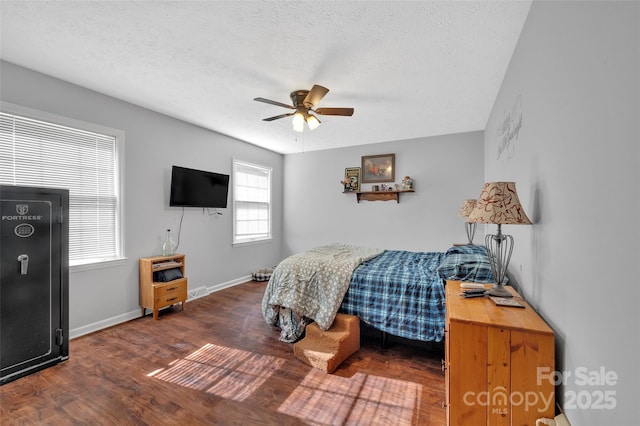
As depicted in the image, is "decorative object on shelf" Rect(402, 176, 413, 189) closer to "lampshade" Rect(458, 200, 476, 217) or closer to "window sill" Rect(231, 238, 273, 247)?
"lampshade" Rect(458, 200, 476, 217)

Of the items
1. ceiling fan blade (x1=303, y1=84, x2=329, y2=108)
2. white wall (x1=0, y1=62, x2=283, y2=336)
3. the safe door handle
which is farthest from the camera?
white wall (x1=0, y1=62, x2=283, y2=336)

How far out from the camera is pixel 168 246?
3.61 meters

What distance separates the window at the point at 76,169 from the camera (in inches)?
96.7

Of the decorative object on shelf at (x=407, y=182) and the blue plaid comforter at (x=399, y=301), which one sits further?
the decorative object on shelf at (x=407, y=182)

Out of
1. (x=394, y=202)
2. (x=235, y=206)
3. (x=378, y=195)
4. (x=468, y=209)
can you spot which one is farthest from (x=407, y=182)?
(x=235, y=206)

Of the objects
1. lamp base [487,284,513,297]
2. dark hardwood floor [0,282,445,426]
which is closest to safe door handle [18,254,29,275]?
dark hardwood floor [0,282,445,426]

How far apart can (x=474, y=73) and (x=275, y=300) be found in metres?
2.91

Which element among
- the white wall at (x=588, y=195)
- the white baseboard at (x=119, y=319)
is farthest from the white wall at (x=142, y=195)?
the white wall at (x=588, y=195)

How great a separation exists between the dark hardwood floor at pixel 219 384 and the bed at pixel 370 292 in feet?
0.98

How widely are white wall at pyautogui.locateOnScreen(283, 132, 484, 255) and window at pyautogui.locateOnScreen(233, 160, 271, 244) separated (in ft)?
1.68

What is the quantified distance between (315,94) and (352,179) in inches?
110

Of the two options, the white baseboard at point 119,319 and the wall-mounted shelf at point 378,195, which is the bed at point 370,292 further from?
the wall-mounted shelf at point 378,195

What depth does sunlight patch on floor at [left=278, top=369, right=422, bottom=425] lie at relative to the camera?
5.70 feet

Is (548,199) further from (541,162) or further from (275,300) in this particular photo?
(275,300)
